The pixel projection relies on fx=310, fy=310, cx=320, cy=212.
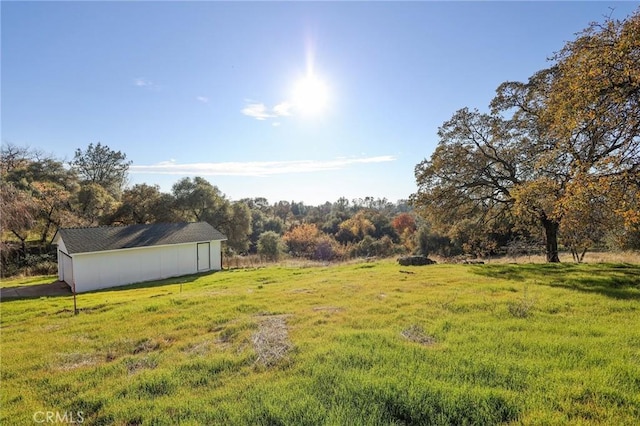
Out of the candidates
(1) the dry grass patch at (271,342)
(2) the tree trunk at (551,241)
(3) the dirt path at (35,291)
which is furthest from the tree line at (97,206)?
(1) the dry grass patch at (271,342)

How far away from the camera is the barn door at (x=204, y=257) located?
81.3ft

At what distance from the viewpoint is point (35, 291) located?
16375 millimetres

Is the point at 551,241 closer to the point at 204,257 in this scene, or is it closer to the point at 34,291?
the point at 204,257

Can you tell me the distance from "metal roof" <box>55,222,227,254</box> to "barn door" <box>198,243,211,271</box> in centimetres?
64

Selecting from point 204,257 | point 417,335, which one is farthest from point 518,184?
point 204,257

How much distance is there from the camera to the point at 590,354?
4727 mm

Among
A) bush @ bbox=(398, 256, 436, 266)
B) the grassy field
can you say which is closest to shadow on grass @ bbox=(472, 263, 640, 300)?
the grassy field

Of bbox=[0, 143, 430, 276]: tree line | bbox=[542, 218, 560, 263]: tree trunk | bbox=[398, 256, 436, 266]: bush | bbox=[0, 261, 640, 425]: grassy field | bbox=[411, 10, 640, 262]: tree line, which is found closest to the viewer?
bbox=[0, 261, 640, 425]: grassy field

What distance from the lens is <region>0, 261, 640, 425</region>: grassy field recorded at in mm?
3607

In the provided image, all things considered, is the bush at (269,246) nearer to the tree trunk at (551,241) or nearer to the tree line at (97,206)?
the tree line at (97,206)

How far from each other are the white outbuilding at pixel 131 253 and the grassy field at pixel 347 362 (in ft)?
32.6

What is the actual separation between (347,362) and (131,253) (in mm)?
20403

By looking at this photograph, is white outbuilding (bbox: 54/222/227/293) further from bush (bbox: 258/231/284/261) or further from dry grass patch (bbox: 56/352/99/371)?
dry grass patch (bbox: 56/352/99/371)

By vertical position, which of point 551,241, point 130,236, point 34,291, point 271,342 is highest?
point 130,236
